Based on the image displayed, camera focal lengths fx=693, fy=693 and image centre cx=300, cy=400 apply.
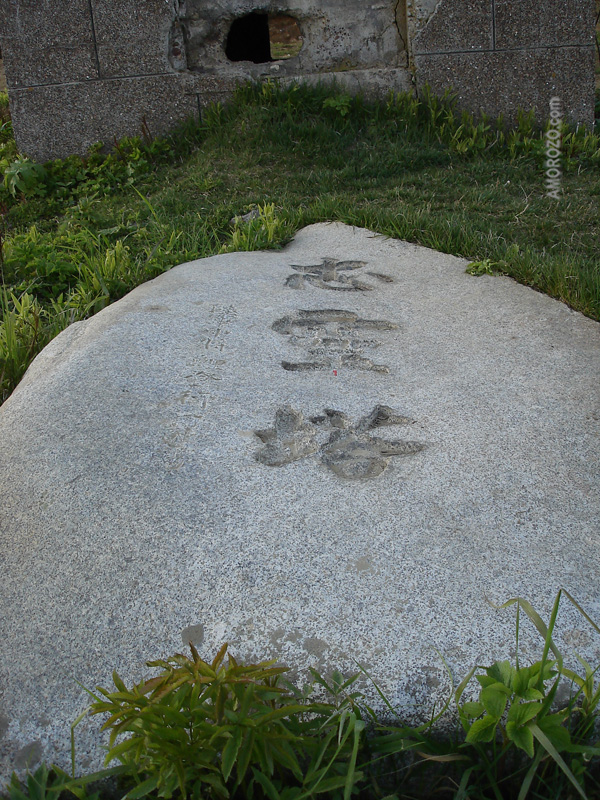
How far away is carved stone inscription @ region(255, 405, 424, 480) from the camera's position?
5.75 ft

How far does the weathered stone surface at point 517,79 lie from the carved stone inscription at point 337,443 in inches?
145

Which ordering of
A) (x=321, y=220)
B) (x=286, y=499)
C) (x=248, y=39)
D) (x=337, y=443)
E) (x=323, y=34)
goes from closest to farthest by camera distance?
(x=286, y=499), (x=337, y=443), (x=321, y=220), (x=323, y=34), (x=248, y=39)

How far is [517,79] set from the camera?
4.78 metres

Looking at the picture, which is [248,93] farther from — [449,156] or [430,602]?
[430,602]

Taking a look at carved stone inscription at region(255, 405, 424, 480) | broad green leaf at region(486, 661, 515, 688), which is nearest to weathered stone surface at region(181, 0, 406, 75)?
carved stone inscription at region(255, 405, 424, 480)

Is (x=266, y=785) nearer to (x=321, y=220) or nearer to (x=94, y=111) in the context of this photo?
(x=321, y=220)

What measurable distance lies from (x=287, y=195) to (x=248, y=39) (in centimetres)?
262

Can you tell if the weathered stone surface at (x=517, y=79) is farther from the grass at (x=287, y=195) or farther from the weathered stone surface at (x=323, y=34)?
the weathered stone surface at (x=323, y=34)

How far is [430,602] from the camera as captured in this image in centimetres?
132

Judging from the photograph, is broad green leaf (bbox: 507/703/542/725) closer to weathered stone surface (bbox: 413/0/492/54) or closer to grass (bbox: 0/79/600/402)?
grass (bbox: 0/79/600/402)

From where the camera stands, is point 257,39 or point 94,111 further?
point 257,39

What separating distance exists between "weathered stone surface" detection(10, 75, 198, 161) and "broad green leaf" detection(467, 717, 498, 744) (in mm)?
4781

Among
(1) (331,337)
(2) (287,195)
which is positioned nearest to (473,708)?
(1) (331,337)

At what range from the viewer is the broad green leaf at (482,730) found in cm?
104
